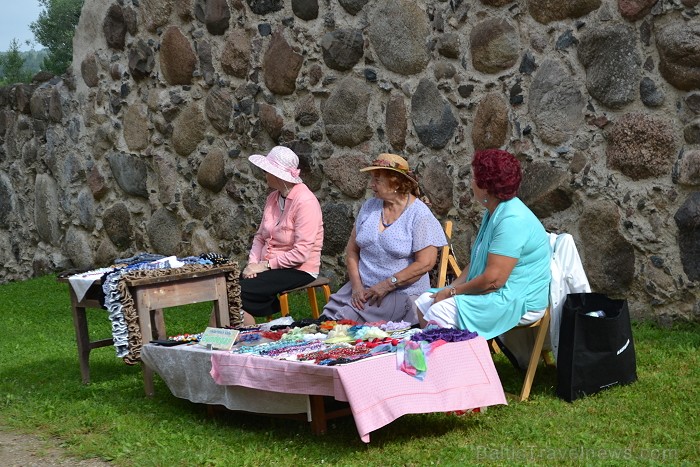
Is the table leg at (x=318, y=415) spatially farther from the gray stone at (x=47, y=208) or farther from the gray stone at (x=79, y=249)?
the gray stone at (x=47, y=208)

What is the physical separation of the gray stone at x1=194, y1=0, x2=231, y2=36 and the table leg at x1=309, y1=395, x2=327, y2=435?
4434mm

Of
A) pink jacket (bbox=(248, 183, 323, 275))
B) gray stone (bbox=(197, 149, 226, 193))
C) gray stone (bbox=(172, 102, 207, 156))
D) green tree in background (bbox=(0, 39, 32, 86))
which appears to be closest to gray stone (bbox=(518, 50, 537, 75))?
pink jacket (bbox=(248, 183, 323, 275))

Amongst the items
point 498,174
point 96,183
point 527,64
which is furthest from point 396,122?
point 96,183

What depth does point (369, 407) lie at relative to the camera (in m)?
3.74

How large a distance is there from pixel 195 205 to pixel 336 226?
1.62m

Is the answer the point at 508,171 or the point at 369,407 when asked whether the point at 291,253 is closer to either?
the point at 508,171

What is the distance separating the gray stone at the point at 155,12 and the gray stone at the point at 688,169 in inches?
182

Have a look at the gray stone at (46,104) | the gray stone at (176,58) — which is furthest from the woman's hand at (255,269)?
the gray stone at (46,104)

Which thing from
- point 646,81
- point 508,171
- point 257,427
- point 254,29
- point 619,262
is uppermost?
point 254,29

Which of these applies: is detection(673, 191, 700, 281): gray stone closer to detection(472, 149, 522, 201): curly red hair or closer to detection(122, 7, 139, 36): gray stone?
detection(472, 149, 522, 201): curly red hair

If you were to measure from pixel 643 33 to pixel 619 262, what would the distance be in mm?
1292

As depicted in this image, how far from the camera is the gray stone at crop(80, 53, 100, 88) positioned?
363 inches

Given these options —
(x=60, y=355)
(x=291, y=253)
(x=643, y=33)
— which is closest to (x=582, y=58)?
(x=643, y=33)

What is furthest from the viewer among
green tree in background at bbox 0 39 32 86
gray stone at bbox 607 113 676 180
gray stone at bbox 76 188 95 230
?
green tree in background at bbox 0 39 32 86
